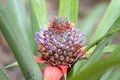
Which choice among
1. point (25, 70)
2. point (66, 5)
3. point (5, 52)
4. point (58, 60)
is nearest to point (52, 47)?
point (58, 60)

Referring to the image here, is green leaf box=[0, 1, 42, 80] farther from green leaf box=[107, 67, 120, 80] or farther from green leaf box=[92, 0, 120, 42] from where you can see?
green leaf box=[92, 0, 120, 42]

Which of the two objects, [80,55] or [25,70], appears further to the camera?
[80,55]

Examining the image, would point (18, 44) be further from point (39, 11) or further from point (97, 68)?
point (39, 11)

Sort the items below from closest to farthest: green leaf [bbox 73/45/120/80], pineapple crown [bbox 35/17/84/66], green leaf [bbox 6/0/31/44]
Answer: green leaf [bbox 73/45/120/80] < pineapple crown [bbox 35/17/84/66] < green leaf [bbox 6/0/31/44]

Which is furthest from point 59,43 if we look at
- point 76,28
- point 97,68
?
point 97,68

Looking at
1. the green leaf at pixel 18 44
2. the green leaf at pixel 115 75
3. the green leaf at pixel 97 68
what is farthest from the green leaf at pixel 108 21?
the green leaf at pixel 97 68

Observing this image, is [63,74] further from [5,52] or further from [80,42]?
[5,52]

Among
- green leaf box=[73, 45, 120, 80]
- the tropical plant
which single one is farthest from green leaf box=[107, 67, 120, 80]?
green leaf box=[73, 45, 120, 80]
